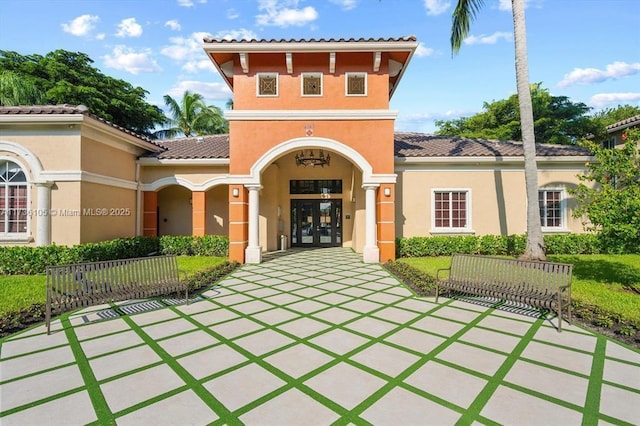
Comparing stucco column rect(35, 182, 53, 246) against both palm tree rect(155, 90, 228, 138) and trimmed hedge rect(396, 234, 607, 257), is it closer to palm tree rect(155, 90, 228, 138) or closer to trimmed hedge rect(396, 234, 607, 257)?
trimmed hedge rect(396, 234, 607, 257)

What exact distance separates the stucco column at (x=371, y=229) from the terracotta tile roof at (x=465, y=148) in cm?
264

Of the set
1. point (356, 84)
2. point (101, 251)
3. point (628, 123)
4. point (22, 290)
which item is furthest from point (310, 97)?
point (628, 123)

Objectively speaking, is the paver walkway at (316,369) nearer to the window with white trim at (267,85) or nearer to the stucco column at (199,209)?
the stucco column at (199,209)

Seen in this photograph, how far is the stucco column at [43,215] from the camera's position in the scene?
31.4ft

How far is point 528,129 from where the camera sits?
9.63m

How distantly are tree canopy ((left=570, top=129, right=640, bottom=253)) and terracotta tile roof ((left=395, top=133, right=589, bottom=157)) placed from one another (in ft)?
19.4

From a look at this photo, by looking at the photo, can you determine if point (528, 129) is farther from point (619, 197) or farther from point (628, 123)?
point (628, 123)

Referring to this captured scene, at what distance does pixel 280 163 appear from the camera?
1625 cm

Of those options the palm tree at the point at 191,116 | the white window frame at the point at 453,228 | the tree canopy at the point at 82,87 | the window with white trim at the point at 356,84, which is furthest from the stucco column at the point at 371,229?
the palm tree at the point at 191,116

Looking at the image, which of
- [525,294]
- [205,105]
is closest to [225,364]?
[525,294]

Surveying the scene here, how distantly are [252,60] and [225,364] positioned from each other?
11026mm

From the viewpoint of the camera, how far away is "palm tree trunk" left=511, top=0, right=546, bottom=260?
940cm

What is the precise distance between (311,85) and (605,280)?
11.5 metres

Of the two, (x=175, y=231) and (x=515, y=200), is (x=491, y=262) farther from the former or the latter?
(x=175, y=231)
